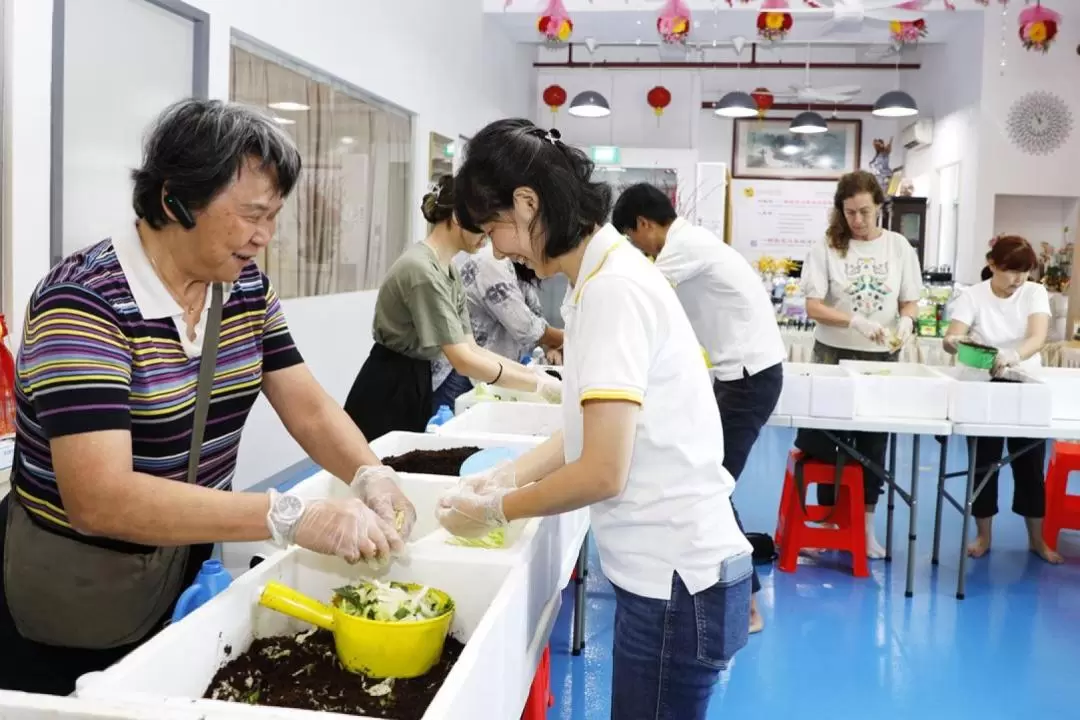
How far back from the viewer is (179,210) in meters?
1.37

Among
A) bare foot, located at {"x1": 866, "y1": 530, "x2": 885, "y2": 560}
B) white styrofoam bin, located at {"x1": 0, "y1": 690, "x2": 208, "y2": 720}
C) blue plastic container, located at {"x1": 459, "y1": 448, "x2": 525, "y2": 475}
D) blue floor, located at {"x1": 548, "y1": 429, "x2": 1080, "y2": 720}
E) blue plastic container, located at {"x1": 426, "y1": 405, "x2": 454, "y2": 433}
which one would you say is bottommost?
blue floor, located at {"x1": 548, "y1": 429, "x2": 1080, "y2": 720}

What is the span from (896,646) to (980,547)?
121cm

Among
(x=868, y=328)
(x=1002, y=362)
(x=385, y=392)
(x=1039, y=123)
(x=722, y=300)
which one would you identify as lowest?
(x=385, y=392)

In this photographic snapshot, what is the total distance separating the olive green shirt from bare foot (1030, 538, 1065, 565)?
2988 millimetres

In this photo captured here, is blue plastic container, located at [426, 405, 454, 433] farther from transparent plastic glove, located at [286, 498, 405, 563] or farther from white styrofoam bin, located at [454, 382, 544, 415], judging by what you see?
transparent plastic glove, located at [286, 498, 405, 563]

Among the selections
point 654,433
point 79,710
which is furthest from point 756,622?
point 79,710

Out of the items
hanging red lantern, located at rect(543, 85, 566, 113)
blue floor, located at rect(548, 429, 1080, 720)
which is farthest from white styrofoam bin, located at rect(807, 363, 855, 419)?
hanging red lantern, located at rect(543, 85, 566, 113)

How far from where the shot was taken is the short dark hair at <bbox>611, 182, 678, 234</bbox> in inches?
125

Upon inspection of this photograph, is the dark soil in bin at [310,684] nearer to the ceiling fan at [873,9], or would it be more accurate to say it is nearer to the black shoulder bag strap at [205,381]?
the black shoulder bag strap at [205,381]

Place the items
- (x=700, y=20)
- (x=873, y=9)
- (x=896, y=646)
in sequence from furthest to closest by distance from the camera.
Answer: (x=700, y=20), (x=873, y=9), (x=896, y=646)

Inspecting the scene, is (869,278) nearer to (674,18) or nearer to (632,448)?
(632,448)

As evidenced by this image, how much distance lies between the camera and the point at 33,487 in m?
1.40

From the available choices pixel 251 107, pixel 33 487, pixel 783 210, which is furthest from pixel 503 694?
pixel 783 210

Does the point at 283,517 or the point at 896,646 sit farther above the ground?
the point at 283,517
